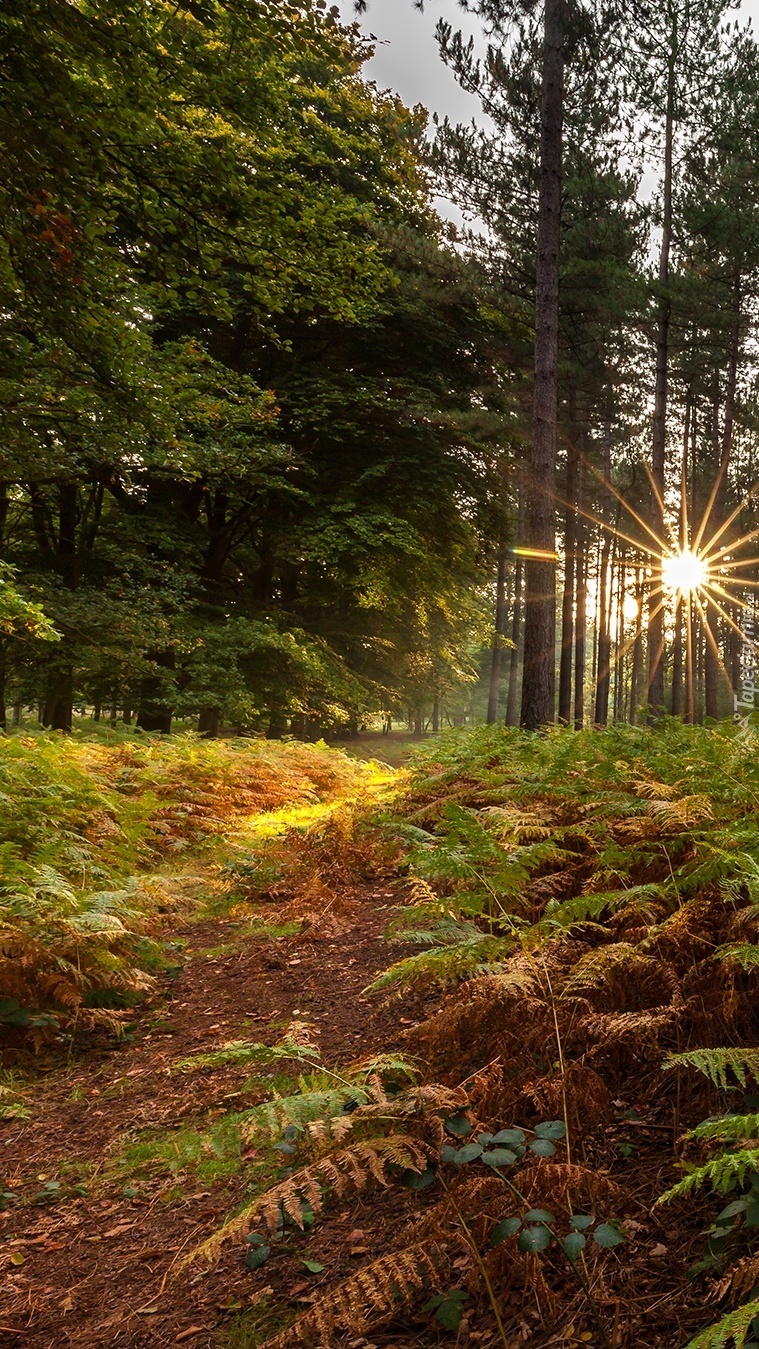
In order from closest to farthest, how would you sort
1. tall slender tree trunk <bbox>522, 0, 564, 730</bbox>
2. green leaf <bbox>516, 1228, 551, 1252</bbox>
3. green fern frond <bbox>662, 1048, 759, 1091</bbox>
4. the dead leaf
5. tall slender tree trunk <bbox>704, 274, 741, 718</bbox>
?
green leaf <bbox>516, 1228, 551, 1252</bbox>, green fern frond <bbox>662, 1048, 759, 1091</bbox>, the dead leaf, tall slender tree trunk <bbox>522, 0, 564, 730</bbox>, tall slender tree trunk <bbox>704, 274, 741, 718</bbox>

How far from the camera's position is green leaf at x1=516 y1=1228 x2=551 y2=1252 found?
Answer: 1.63 m

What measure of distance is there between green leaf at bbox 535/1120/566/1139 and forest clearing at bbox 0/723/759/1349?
0.06m

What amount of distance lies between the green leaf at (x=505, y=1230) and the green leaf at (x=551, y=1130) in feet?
0.87

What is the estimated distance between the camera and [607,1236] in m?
1.65

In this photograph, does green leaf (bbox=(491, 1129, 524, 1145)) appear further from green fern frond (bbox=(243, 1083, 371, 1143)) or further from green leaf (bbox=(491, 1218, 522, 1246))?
green fern frond (bbox=(243, 1083, 371, 1143))

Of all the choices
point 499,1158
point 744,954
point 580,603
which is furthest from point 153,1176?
point 580,603

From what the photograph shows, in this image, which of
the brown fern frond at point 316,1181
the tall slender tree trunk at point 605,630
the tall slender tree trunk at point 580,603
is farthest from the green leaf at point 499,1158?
the tall slender tree trunk at point 580,603

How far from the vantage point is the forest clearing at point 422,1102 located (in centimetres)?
171

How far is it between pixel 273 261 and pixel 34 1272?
26.3 ft

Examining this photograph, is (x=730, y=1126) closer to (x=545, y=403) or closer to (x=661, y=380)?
(x=545, y=403)

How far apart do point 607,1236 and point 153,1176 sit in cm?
169

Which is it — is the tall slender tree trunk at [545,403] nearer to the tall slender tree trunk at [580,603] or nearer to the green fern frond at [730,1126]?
the green fern frond at [730,1126]

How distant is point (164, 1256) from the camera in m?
2.20

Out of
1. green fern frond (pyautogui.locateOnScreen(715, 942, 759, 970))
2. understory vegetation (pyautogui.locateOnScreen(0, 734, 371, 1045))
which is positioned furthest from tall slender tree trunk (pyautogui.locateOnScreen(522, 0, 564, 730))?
green fern frond (pyautogui.locateOnScreen(715, 942, 759, 970))
